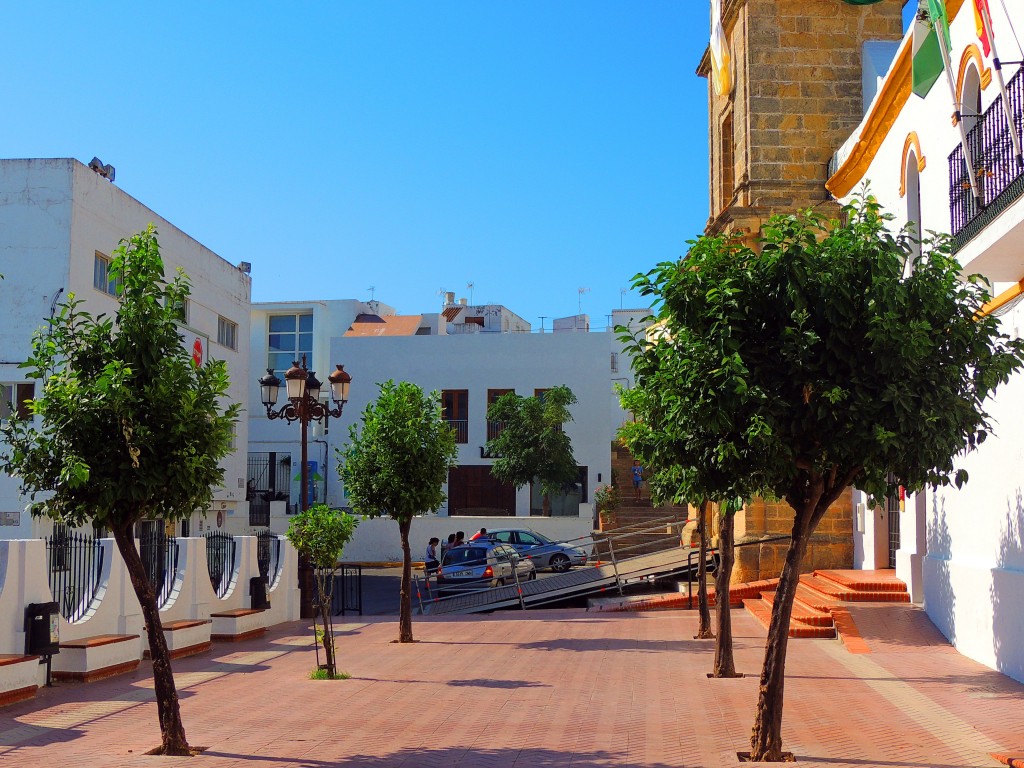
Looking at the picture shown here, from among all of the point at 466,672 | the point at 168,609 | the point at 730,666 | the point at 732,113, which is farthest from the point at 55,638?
the point at 732,113

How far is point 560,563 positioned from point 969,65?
21550mm

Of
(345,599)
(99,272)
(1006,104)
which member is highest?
(99,272)

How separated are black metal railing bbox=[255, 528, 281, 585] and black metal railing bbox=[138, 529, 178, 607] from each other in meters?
3.90

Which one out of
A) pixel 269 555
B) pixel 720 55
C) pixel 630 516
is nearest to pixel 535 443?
pixel 630 516

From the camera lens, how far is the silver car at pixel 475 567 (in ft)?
85.9

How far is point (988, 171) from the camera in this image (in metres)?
11.6

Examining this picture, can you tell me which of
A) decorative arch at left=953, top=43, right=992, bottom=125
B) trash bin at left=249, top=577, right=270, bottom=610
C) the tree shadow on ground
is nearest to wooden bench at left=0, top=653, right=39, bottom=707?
the tree shadow on ground

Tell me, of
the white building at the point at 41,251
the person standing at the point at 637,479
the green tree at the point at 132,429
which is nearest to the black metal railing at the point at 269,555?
the white building at the point at 41,251

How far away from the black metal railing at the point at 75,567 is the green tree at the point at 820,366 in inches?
360

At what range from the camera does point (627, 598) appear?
22703mm

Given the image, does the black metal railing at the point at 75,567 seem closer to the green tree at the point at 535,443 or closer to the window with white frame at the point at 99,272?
the window with white frame at the point at 99,272

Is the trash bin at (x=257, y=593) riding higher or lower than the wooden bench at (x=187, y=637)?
higher

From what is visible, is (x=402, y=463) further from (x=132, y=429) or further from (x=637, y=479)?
(x=637, y=479)

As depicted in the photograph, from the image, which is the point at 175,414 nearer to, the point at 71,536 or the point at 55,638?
the point at 55,638
